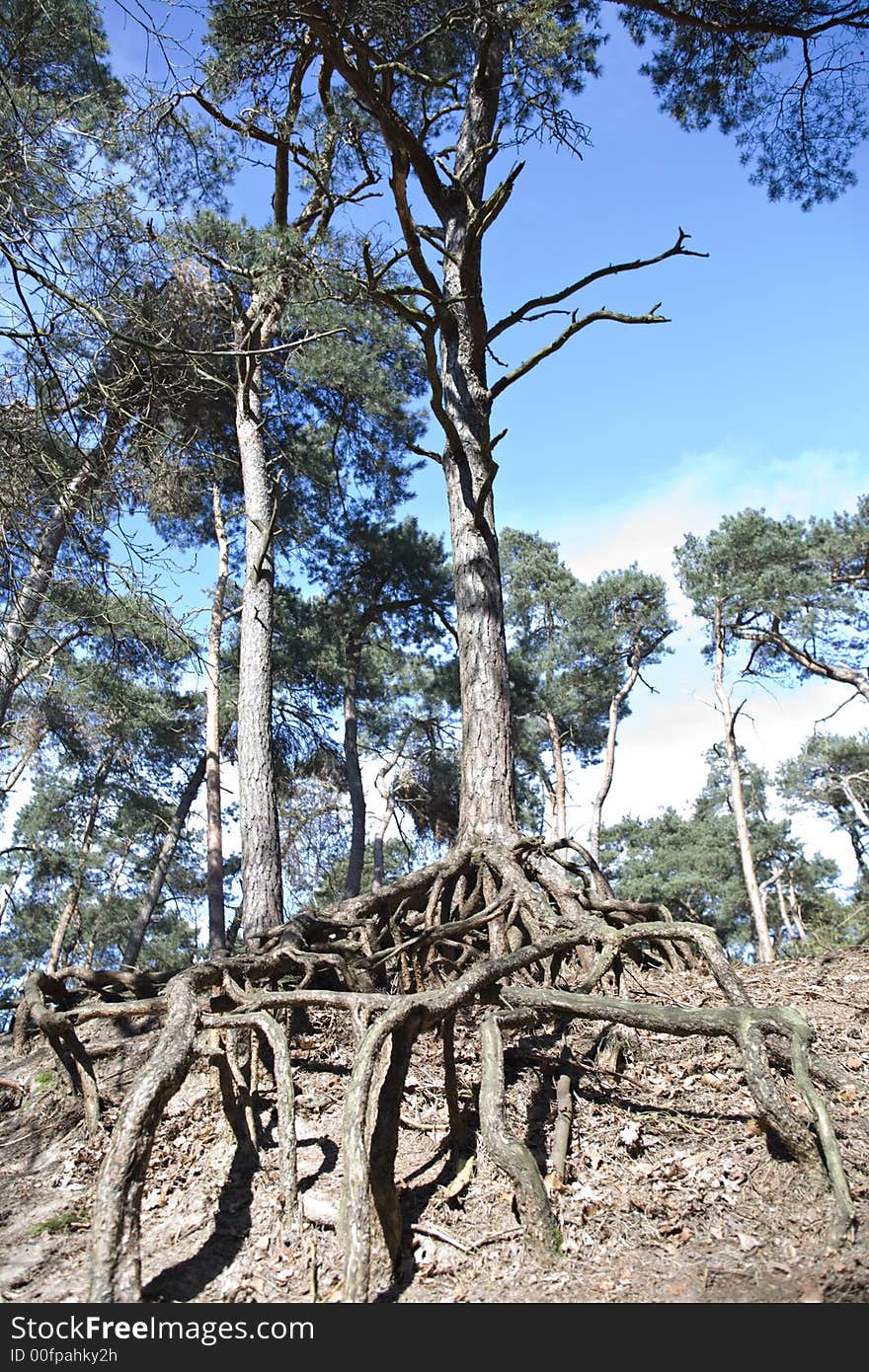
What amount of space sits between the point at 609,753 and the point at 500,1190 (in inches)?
742

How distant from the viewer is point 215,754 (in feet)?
47.6

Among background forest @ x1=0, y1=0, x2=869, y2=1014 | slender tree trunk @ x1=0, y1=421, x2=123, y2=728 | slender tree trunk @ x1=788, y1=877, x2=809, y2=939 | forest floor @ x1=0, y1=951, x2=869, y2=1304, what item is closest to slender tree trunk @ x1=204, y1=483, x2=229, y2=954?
background forest @ x1=0, y1=0, x2=869, y2=1014

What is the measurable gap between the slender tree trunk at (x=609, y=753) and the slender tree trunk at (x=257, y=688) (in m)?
13.6

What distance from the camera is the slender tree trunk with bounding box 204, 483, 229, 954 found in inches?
553

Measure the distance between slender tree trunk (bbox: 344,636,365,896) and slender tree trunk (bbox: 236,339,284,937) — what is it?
6.02 m

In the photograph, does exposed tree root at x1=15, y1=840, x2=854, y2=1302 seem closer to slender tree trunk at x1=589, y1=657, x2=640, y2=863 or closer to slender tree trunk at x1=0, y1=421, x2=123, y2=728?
slender tree trunk at x1=0, y1=421, x2=123, y2=728

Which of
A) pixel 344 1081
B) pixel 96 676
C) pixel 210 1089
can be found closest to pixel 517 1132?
pixel 344 1081

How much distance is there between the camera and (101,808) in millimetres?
18391

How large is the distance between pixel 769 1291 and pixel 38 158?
208 inches

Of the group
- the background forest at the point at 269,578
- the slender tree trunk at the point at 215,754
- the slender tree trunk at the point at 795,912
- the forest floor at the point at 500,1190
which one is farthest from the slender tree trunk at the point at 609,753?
the forest floor at the point at 500,1190

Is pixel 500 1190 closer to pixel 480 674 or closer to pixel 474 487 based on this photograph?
pixel 480 674

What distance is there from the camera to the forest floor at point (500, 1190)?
276 cm

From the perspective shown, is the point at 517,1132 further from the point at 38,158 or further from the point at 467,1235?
the point at 38,158

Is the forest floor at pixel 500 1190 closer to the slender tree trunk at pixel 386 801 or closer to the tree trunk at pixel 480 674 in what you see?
the tree trunk at pixel 480 674
